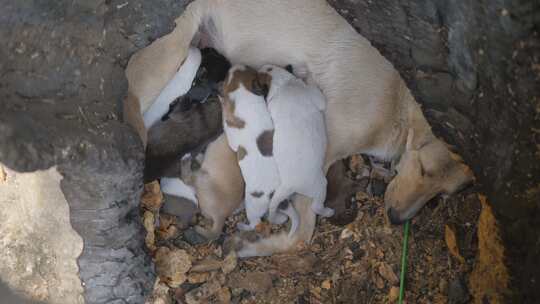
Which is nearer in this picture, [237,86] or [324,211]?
[237,86]

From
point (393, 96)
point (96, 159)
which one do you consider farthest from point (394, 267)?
point (96, 159)

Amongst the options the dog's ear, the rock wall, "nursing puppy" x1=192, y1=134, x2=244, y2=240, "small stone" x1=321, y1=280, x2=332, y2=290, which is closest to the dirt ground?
"small stone" x1=321, y1=280, x2=332, y2=290

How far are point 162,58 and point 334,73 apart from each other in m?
0.80

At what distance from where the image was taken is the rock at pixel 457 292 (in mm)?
3027

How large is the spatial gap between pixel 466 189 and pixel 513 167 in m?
0.94

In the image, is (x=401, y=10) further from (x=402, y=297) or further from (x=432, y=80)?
(x=402, y=297)

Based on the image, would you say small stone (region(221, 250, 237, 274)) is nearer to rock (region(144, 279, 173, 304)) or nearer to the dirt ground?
the dirt ground

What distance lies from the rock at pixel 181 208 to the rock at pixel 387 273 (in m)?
0.95

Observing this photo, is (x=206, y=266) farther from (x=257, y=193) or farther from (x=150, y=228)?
(x=257, y=193)

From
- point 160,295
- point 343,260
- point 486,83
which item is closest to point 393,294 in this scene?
point 343,260

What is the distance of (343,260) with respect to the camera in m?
3.34

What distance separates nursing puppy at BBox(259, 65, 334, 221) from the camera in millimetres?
2936

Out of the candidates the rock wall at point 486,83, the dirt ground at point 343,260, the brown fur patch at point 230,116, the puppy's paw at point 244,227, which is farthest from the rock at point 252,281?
the rock wall at point 486,83

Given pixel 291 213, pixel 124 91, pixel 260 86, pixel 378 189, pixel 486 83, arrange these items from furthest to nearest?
pixel 378 189
pixel 291 213
pixel 260 86
pixel 124 91
pixel 486 83
